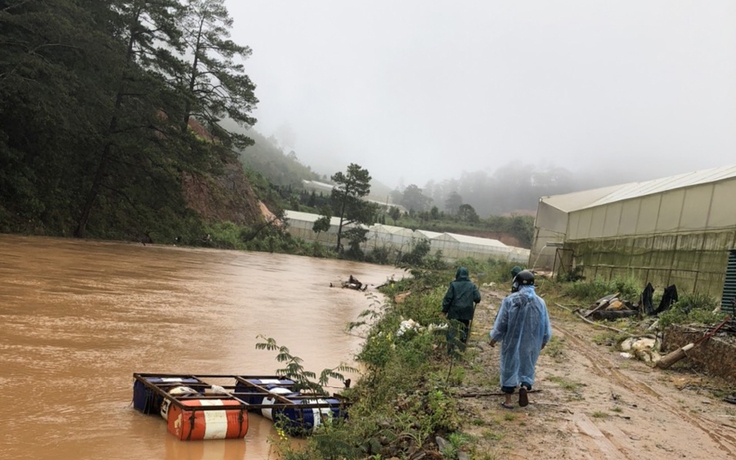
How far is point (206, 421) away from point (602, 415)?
4261mm

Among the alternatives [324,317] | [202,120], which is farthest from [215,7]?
[324,317]

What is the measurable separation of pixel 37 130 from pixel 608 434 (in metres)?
31.0

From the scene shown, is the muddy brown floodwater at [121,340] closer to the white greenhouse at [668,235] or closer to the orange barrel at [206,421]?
the orange barrel at [206,421]

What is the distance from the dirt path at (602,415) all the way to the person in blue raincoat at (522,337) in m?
0.28

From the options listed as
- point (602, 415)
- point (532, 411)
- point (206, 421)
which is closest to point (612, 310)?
point (602, 415)

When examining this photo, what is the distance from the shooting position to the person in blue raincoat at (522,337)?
21.4ft

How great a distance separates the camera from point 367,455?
4969 millimetres

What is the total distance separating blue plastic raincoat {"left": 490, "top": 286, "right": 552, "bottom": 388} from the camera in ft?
21.5

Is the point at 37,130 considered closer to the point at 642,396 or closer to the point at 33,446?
the point at 33,446

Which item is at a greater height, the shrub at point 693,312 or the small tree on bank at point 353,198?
the small tree on bank at point 353,198

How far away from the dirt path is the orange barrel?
7.87 feet

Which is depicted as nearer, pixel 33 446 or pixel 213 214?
pixel 33 446

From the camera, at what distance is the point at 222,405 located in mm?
5902

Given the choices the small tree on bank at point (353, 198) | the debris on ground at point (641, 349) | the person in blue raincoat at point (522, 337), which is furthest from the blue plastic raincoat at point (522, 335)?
the small tree on bank at point (353, 198)
